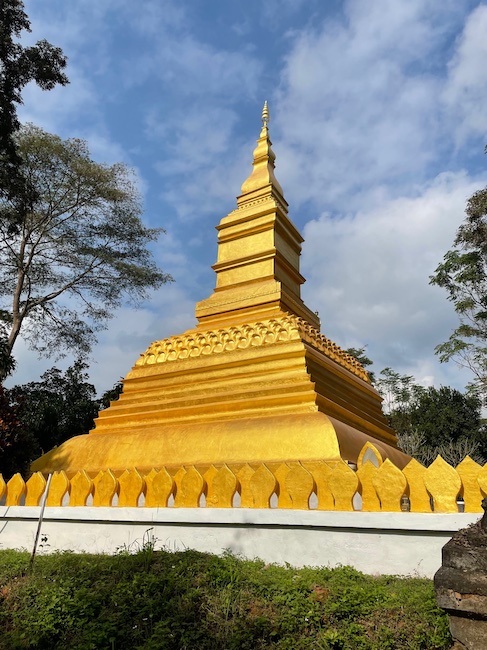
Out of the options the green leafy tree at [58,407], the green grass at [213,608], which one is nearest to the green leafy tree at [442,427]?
the green leafy tree at [58,407]

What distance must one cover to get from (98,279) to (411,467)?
49.8ft

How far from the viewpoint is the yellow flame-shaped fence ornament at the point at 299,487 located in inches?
145

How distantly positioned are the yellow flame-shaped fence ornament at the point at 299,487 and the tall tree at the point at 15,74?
595 cm

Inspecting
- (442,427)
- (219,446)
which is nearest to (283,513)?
(219,446)

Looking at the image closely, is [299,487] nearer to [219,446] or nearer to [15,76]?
[219,446]

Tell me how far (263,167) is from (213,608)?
1022cm

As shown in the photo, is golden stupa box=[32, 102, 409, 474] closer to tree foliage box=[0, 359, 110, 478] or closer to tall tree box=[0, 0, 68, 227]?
tree foliage box=[0, 359, 110, 478]

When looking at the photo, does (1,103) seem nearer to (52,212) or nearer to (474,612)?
(52,212)

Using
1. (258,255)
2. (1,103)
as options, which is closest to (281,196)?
(258,255)

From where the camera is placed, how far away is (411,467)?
3850mm

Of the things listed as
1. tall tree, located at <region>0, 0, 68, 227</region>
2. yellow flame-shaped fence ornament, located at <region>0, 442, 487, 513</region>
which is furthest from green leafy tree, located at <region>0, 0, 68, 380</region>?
yellow flame-shaped fence ornament, located at <region>0, 442, 487, 513</region>

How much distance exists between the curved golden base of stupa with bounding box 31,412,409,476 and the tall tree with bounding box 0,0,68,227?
16.3ft

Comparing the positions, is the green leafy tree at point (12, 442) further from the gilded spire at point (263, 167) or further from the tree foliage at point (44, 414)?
the gilded spire at point (263, 167)

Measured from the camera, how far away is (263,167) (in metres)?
11.7
